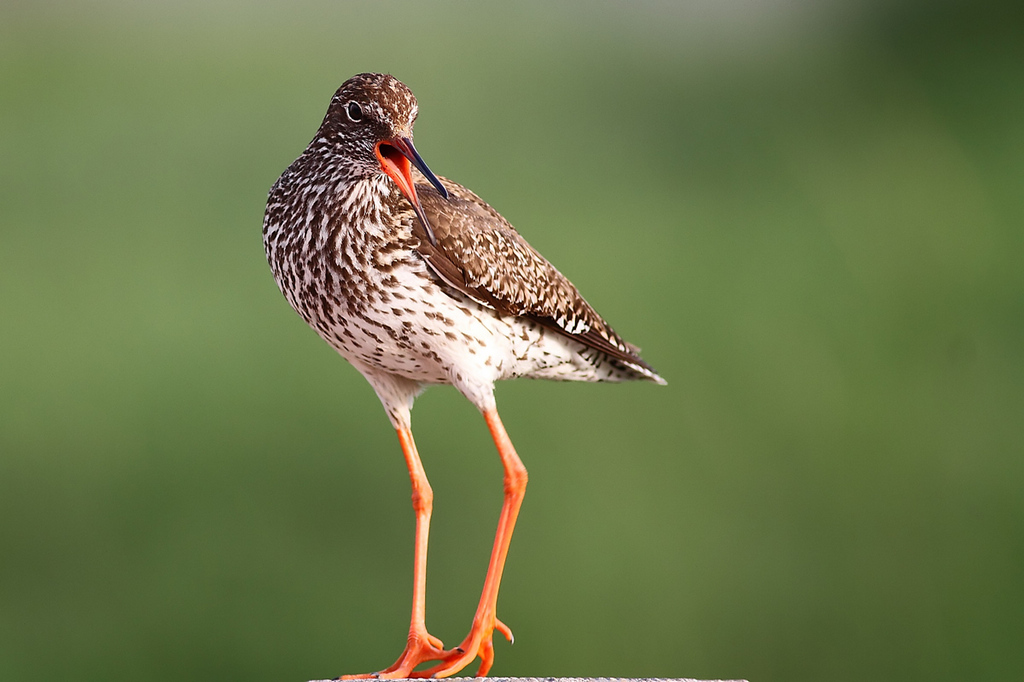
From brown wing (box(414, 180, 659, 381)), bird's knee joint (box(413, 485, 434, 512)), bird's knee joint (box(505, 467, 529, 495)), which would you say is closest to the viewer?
brown wing (box(414, 180, 659, 381))

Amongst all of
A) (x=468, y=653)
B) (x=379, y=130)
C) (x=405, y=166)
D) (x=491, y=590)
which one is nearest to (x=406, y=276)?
(x=405, y=166)

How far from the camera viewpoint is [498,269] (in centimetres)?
390

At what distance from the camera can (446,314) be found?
12.3 ft

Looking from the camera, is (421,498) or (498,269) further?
(421,498)

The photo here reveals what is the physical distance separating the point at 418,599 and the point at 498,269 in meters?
1.36

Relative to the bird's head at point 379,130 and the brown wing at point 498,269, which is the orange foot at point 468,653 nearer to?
the brown wing at point 498,269

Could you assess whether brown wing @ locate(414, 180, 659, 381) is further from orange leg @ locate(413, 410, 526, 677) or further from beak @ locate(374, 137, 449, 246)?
orange leg @ locate(413, 410, 526, 677)

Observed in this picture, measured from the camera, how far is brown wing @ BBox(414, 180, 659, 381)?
376cm

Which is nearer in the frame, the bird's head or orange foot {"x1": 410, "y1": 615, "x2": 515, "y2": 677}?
the bird's head

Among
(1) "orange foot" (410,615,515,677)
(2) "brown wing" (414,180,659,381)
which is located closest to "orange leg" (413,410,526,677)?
(1) "orange foot" (410,615,515,677)

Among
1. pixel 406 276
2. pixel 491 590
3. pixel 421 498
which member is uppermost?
pixel 406 276

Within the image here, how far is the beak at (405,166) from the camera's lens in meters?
3.49

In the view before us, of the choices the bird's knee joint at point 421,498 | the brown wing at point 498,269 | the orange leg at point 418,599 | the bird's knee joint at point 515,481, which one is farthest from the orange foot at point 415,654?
the brown wing at point 498,269

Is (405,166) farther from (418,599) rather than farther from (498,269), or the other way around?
(418,599)
